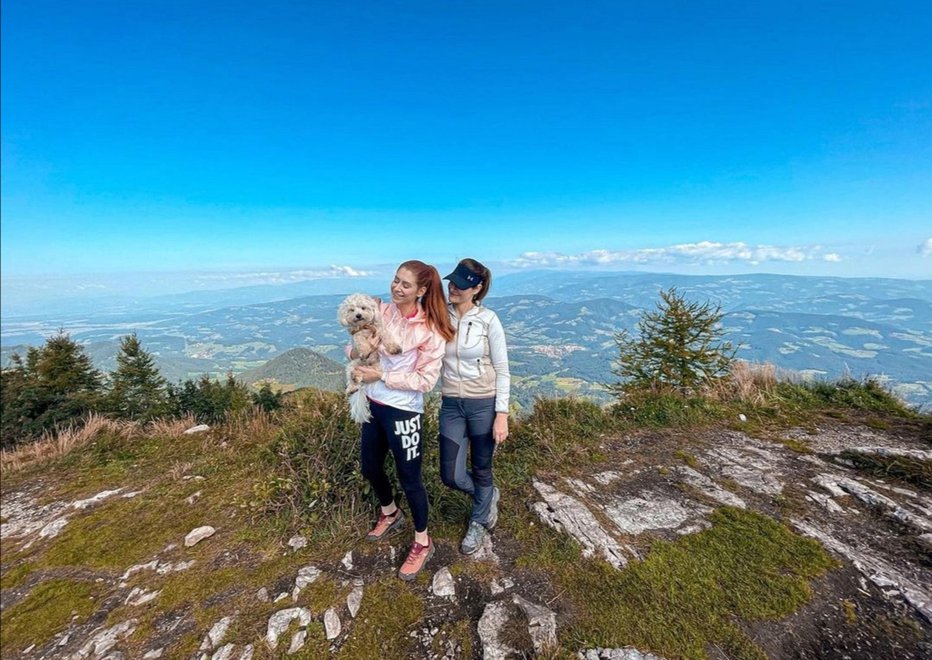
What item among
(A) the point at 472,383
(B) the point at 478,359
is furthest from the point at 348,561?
(B) the point at 478,359

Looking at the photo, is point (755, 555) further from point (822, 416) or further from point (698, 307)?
point (698, 307)

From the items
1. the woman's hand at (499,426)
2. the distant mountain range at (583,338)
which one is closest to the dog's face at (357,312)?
the woman's hand at (499,426)

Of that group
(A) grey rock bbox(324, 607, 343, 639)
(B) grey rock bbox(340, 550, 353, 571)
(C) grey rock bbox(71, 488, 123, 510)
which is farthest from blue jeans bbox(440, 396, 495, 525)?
(C) grey rock bbox(71, 488, 123, 510)

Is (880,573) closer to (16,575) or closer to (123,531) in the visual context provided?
(123,531)

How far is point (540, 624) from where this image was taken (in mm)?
2646

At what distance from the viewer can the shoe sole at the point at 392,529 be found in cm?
361

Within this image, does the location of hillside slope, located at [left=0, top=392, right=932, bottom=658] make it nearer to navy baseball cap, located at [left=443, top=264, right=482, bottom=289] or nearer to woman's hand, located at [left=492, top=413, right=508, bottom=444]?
woman's hand, located at [left=492, top=413, right=508, bottom=444]

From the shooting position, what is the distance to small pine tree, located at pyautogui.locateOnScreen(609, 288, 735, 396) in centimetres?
834

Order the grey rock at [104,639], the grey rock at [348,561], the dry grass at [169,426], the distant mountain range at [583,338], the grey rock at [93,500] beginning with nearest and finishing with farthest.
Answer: the grey rock at [104,639]
the grey rock at [348,561]
the grey rock at [93,500]
the dry grass at [169,426]
the distant mountain range at [583,338]

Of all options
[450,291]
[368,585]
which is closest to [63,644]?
[368,585]

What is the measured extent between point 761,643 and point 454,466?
2473mm

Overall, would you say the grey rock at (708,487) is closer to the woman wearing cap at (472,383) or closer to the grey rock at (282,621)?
the woman wearing cap at (472,383)

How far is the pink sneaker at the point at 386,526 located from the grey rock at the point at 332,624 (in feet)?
2.55

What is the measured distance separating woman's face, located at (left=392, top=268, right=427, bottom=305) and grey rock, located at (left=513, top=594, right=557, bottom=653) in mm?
2576
